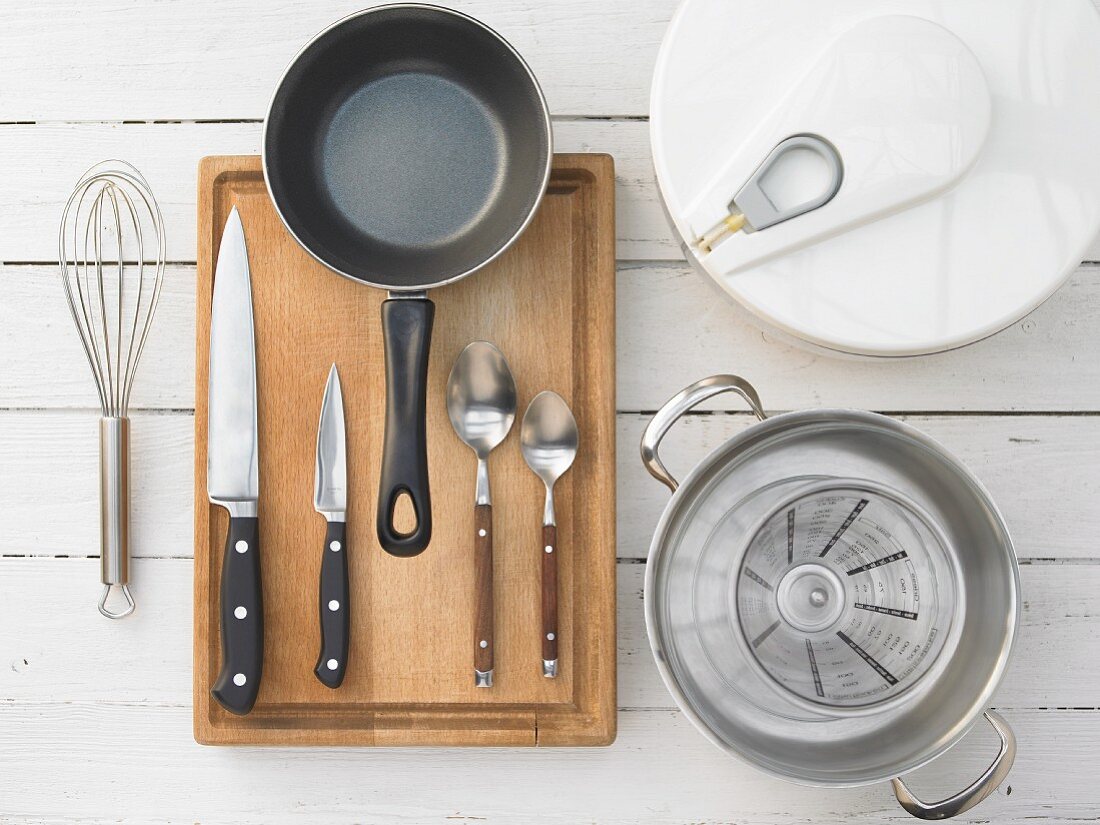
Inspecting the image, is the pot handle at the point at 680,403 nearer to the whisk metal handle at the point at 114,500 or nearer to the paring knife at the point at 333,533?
the paring knife at the point at 333,533

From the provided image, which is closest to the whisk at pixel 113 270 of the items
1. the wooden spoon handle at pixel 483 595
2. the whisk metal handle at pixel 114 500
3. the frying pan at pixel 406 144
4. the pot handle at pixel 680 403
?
the whisk metal handle at pixel 114 500

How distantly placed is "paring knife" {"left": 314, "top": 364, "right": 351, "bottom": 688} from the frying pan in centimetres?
5

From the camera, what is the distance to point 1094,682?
549mm

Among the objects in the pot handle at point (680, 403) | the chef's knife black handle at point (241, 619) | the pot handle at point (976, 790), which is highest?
the pot handle at point (680, 403)

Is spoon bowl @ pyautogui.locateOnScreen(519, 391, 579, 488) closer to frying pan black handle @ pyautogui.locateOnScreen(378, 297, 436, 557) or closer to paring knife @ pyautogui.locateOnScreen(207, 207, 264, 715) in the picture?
frying pan black handle @ pyautogui.locateOnScreen(378, 297, 436, 557)

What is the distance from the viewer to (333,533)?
52 cm

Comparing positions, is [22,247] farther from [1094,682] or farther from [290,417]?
[1094,682]

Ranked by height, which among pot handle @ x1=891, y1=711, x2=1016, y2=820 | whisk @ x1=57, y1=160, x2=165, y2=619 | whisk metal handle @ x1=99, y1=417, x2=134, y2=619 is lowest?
pot handle @ x1=891, y1=711, x2=1016, y2=820

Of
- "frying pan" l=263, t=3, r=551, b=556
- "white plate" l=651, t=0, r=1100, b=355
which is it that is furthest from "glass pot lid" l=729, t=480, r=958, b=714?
"frying pan" l=263, t=3, r=551, b=556

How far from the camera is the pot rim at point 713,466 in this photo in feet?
1.42

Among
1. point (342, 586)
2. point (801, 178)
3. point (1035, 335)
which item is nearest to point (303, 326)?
point (342, 586)

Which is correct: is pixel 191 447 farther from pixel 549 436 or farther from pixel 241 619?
pixel 549 436

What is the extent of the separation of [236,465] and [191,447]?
2.3 inches

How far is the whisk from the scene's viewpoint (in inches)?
21.8
